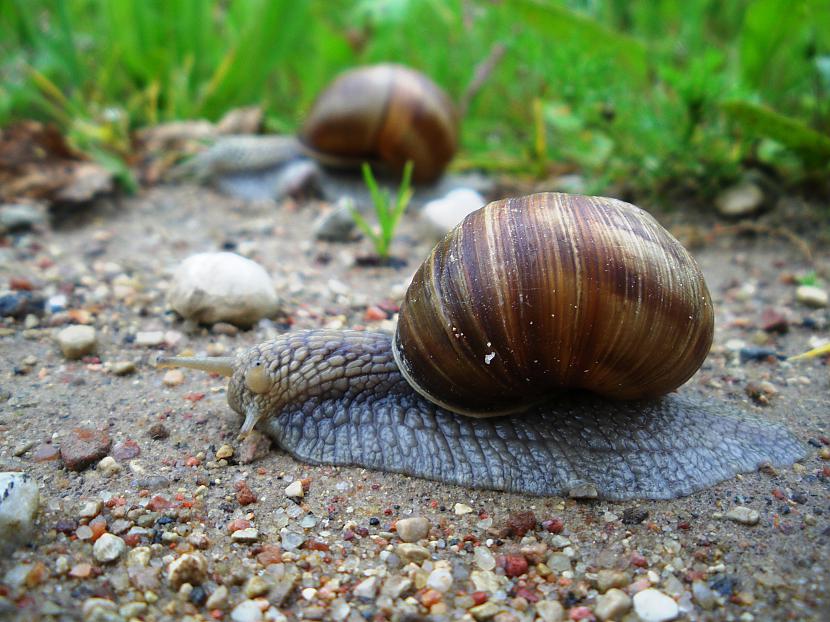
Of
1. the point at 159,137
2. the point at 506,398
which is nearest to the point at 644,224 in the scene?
the point at 506,398

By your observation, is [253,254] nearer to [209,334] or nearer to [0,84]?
[209,334]

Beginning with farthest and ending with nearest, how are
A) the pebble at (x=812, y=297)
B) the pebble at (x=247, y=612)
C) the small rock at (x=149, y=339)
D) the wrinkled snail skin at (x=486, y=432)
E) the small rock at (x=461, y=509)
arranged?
the pebble at (x=812, y=297)
the small rock at (x=149, y=339)
the wrinkled snail skin at (x=486, y=432)
the small rock at (x=461, y=509)
the pebble at (x=247, y=612)

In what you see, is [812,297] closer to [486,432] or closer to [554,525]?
[486,432]

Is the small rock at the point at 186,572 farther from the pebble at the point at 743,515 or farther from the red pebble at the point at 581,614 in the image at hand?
the pebble at the point at 743,515

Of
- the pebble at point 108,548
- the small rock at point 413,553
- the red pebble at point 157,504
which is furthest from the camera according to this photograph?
the red pebble at point 157,504

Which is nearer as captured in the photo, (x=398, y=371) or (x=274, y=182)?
(x=398, y=371)

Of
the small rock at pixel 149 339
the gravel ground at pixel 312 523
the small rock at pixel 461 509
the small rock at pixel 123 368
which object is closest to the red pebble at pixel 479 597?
the gravel ground at pixel 312 523

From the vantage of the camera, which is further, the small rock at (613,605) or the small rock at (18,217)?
the small rock at (18,217)

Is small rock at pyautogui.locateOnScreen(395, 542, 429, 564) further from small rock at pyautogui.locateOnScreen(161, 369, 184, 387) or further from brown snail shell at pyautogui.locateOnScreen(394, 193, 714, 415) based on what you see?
small rock at pyautogui.locateOnScreen(161, 369, 184, 387)
